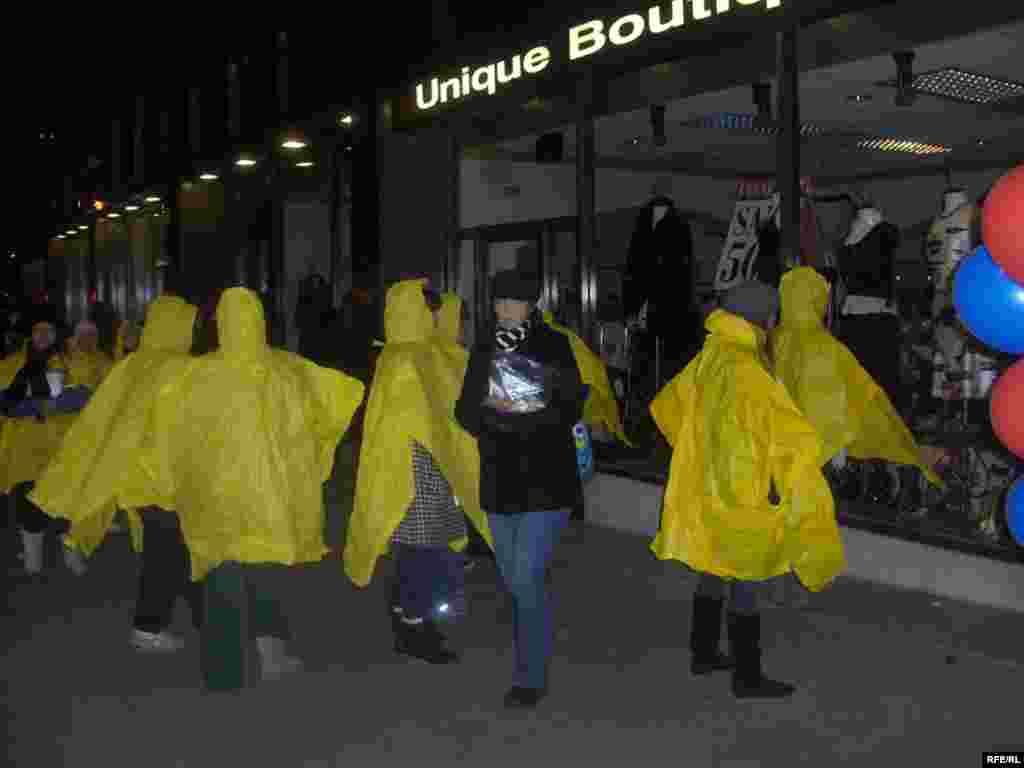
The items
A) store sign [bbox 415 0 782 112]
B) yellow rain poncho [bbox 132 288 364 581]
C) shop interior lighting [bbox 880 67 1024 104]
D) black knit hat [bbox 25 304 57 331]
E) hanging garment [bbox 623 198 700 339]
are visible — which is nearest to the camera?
yellow rain poncho [bbox 132 288 364 581]

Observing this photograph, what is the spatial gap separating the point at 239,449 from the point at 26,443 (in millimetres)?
3659

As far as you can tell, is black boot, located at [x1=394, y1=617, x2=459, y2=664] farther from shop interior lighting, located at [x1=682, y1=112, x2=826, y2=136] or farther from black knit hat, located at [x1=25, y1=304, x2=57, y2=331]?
shop interior lighting, located at [x1=682, y1=112, x2=826, y2=136]

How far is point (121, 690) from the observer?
245 inches

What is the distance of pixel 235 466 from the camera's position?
6047 millimetres

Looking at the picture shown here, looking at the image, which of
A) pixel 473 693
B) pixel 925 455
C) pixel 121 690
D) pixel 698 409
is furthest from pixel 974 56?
pixel 121 690

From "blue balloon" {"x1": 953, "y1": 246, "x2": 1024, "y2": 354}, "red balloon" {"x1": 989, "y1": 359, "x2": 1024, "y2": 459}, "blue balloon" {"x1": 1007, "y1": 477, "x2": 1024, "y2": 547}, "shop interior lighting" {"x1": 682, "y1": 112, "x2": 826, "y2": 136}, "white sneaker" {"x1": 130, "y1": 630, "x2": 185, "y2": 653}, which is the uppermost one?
"shop interior lighting" {"x1": 682, "y1": 112, "x2": 826, "y2": 136}

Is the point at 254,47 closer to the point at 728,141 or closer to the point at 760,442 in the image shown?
the point at 728,141

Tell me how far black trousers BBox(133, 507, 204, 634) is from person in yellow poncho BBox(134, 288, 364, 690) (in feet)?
1.78

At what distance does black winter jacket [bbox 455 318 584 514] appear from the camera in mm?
5719

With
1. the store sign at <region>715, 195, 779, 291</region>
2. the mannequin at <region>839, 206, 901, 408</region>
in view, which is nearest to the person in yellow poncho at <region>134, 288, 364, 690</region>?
the mannequin at <region>839, 206, 901, 408</region>

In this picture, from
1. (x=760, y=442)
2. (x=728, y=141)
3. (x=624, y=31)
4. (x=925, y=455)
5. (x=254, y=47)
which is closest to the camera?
(x=760, y=442)

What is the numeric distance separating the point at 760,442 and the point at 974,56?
19.6 ft

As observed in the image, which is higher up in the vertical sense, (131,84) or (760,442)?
(131,84)

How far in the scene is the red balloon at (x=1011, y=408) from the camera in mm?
4082
